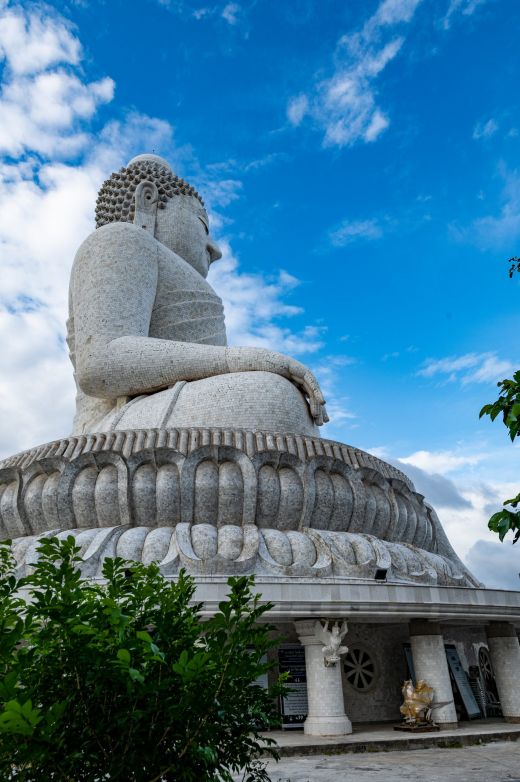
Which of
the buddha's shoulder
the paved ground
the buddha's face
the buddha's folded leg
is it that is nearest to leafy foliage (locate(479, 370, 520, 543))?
the paved ground

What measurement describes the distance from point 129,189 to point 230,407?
726cm

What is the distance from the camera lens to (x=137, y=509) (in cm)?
831

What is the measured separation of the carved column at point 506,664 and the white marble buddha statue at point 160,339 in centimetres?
402

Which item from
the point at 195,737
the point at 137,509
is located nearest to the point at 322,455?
the point at 137,509

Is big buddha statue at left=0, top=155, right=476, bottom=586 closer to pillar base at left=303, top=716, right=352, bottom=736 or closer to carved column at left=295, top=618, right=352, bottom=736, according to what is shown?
carved column at left=295, top=618, right=352, bottom=736

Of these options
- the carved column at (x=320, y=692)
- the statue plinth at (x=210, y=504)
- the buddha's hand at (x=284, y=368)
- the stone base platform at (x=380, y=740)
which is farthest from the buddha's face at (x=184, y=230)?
the stone base platform at (x=380, y=740)

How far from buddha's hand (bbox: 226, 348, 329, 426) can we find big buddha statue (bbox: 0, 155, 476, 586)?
0.08 feet

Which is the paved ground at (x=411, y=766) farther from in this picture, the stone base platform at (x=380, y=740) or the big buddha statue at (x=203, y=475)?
the big buddha statue at (x=203, y=475)

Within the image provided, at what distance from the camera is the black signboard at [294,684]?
24.1ft

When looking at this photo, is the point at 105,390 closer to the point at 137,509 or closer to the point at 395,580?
the point at 137,509

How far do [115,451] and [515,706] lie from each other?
631 centimetres

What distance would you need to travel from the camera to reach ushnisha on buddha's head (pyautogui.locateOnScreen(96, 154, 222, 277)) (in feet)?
46.4

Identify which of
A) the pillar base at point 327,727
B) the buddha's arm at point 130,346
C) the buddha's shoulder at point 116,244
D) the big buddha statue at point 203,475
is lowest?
the pillar base at point 327,727

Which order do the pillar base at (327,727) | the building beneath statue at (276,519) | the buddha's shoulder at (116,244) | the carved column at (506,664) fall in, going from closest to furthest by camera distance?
1. the pillar base at (327,727)
2. the building beneath statue at (276,519)
3. the carved column at (506,664)
4. the buddha's shoulder at (116,244)
